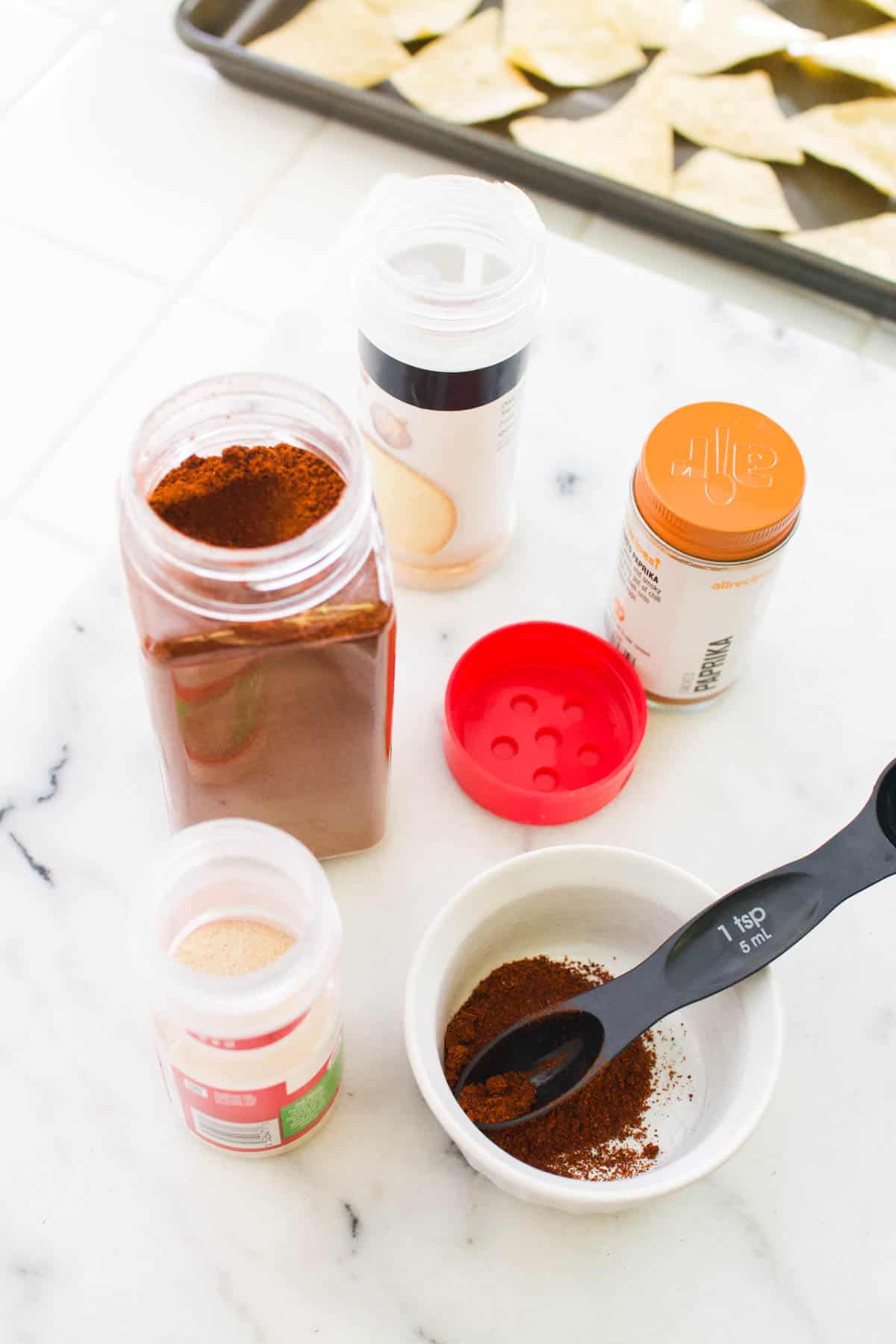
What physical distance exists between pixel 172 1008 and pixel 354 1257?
0.16 m

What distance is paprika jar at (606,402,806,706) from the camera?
1.82 feet

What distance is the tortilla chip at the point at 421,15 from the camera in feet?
3.44

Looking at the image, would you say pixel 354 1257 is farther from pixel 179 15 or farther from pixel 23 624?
pixel 179 15

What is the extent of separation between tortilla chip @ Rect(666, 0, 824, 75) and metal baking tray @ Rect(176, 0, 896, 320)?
0.04 feet

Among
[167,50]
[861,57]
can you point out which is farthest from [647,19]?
[167,50]

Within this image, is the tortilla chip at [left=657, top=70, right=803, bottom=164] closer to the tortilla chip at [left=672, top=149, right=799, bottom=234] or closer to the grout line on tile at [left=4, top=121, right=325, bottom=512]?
the tortilla chip at [left=672, top=149, right=799, bottom=234]

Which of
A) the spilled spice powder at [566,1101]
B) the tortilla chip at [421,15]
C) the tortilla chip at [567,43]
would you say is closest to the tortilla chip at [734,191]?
the tortilla chip at [567,43]

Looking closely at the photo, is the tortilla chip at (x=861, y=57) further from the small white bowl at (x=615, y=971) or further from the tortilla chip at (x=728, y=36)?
the small white bowl at (x=615, y=971)

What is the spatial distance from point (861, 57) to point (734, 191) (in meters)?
0.20

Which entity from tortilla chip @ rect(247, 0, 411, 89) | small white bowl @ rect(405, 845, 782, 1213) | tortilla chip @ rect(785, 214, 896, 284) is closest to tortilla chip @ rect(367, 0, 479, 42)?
tortilla chip @ rect(247, 0, 411, 89)

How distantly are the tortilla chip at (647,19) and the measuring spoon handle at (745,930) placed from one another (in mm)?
754

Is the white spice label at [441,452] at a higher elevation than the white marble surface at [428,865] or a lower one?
higher

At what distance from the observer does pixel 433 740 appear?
0.66 metres

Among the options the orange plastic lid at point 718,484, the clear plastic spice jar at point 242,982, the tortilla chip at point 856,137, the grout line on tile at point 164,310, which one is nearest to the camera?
the clear plastic spice jar at point 242,982
